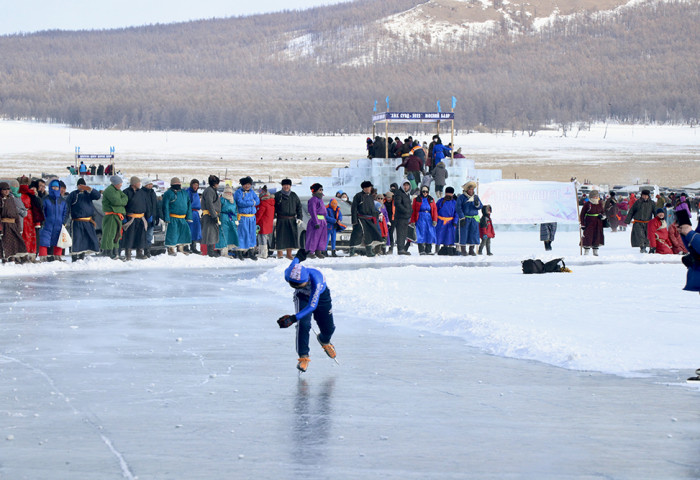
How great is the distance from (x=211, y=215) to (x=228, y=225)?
384 millimetres

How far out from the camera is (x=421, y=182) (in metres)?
34.8

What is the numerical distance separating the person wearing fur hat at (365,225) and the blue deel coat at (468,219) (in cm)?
179

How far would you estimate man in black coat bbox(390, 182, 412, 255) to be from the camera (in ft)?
80.2

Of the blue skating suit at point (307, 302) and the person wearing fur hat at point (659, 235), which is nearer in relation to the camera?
the blue skating suit at point (307, 302)

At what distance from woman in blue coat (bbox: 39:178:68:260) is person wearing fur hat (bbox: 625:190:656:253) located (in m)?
12.0

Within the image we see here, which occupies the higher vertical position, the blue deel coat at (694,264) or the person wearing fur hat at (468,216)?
the blue deel coat at (694,264)

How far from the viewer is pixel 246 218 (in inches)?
885

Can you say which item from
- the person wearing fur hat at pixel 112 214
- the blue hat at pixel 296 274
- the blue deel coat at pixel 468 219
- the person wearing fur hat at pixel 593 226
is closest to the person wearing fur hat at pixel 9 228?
the person wearing fur hat at pixel 112 214

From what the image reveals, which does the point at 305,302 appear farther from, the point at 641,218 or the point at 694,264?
the point at 641,218

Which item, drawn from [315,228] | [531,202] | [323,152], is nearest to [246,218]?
[315,228]

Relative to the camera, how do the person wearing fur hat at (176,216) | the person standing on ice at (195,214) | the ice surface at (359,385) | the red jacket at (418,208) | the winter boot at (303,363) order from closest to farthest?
the ice surface at (359,385), the winter boot at (303,363), the person wearing fur hat at (176,216), the person standing on ice at (195,214), the red jacket at (418,208)

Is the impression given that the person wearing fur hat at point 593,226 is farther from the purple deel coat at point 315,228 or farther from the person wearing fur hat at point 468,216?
the purple deel coat at point 315,228

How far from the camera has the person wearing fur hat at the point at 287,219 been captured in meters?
22.4

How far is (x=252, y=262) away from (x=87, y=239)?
3.10m
